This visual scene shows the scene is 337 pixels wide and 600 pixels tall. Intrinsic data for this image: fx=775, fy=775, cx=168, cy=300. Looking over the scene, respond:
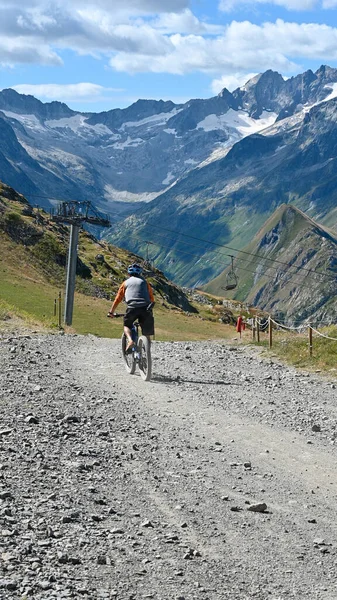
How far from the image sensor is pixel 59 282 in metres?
99.1

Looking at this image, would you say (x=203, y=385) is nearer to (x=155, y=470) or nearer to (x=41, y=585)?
(x=155, y=470)

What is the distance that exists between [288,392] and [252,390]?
3.19 feet

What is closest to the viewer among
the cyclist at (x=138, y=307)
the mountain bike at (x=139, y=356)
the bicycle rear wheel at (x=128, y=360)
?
the mountain bike at (x=139, y=356)

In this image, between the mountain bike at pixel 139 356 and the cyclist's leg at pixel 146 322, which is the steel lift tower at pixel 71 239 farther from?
the cyclist's leg at pixel 146 322

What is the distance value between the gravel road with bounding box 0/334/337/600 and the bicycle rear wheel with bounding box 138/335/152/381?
0.89 metres

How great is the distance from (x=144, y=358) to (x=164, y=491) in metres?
11.4

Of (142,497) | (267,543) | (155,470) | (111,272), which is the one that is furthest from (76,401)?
(111,272)

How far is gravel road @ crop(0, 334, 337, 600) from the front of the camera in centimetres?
808

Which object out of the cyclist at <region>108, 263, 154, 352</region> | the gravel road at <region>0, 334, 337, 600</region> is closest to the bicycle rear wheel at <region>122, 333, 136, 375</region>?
the cyclist at <region>108, 263, 154, 352</region>

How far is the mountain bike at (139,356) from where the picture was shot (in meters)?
22.0

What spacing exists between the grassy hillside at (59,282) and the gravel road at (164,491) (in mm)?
21005

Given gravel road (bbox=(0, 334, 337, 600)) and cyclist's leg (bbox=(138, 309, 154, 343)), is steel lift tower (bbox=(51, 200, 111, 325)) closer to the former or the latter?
cyclist's leg (bbox=(138, 309, 154, 343))

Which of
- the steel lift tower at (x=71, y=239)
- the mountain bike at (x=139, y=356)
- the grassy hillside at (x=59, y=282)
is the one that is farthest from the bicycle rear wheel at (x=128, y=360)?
the steel lift tower at (x=71, y=239)

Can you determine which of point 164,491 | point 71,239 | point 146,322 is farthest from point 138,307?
point 71,239
